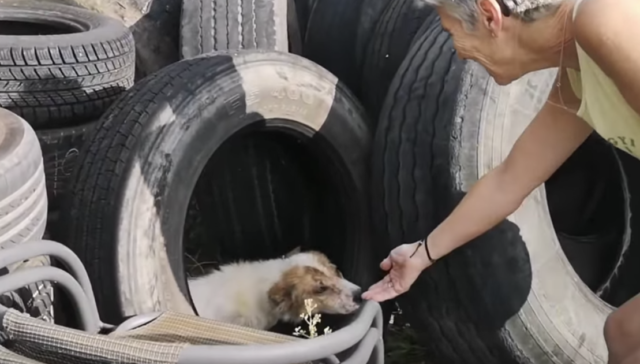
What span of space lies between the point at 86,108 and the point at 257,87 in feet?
2.29

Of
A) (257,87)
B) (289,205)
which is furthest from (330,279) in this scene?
(257,87)

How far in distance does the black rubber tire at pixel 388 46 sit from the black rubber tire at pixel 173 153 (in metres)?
0.27

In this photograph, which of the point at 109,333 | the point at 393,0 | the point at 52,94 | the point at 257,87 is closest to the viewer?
the point at 109,333

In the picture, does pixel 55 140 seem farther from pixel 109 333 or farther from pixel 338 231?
pixel 109 333

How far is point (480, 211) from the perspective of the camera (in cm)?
200

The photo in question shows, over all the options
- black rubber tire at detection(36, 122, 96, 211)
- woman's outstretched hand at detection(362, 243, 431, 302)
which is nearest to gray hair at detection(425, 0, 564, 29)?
woman's outstretched hand at detection(362, 243, 431, 302)

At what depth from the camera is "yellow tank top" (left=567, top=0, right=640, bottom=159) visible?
1547 mm

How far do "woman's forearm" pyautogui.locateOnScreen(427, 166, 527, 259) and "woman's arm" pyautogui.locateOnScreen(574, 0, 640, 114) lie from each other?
53cm

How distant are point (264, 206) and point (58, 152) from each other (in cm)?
71

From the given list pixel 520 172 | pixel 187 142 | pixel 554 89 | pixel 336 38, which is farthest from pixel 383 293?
pixel 336 38

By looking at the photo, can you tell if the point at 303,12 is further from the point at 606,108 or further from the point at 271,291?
the point at 606,108

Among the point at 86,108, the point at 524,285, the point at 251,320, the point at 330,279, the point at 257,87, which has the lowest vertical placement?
the point at 251,320

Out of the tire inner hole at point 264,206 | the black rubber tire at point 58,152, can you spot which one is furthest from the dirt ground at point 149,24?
the tire inner hole at point 264,206

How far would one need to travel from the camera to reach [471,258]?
7.53 ft
